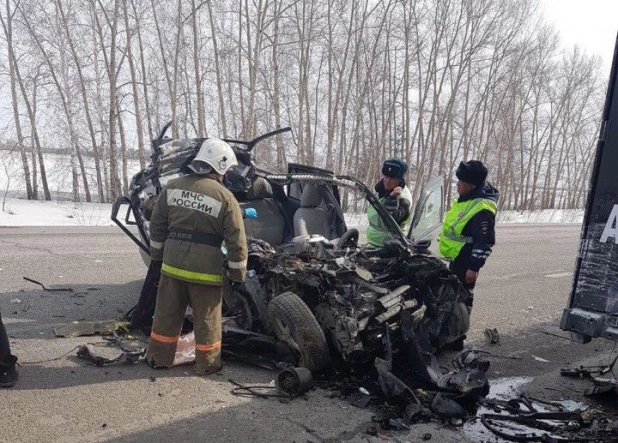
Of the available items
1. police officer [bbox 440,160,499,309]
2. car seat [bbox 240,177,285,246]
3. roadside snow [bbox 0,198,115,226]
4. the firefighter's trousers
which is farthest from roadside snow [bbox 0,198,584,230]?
police officer [bbox 440,160,499,309]

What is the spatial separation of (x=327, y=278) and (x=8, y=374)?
2.42 meters

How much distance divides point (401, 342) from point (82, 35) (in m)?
24.3

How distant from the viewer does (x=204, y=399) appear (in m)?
3.76

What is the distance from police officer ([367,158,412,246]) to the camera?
6074mm

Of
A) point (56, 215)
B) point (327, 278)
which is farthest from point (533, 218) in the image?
point (327, 278)

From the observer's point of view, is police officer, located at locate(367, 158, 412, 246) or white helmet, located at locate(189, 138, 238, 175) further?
police officer, located at locate(367, 158, 412, 246)

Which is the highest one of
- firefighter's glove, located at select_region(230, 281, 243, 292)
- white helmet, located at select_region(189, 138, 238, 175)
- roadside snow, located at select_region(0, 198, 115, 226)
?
white helmet, located at select_region(189, 138, 238, 175)

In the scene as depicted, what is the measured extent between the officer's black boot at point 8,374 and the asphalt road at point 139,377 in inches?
2.1

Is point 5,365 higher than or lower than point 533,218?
higher

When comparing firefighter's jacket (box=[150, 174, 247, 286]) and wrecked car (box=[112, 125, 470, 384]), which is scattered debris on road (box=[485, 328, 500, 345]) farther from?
firefighter's jacket (box=[150, 174, 247, 286])

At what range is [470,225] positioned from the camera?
17.0ft

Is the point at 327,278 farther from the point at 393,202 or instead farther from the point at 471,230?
the point at 393,202

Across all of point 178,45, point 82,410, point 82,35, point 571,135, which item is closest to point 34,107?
point 82,35

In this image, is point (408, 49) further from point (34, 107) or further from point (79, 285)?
point (79, 285)
